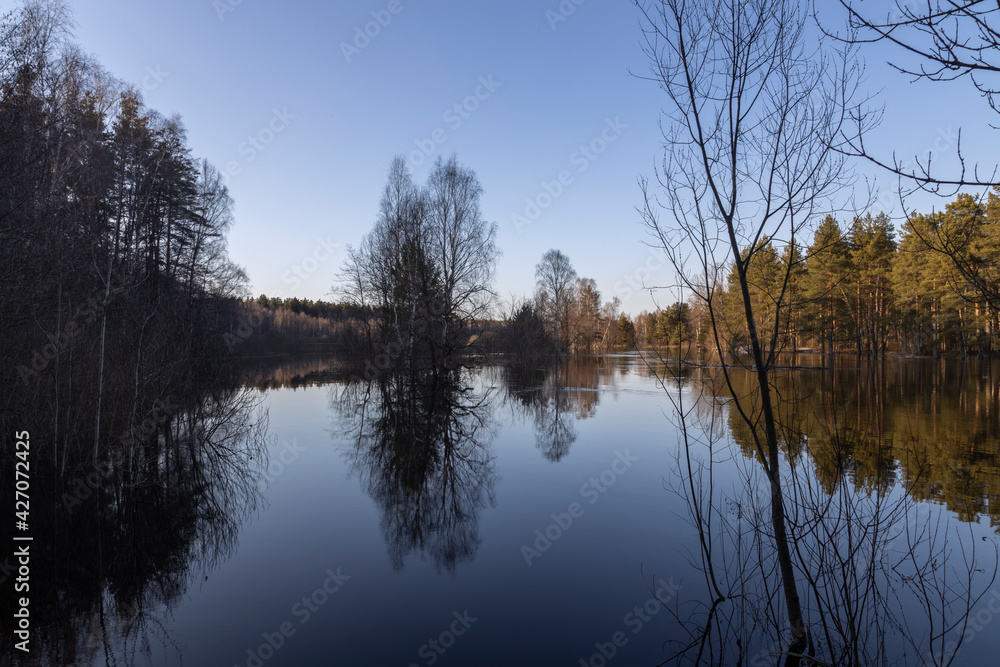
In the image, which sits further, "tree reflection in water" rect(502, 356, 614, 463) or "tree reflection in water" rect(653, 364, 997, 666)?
"tree reflection in water" rect(502, 356, 614, 463)

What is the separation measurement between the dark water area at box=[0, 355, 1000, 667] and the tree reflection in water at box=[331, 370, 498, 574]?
52 mm

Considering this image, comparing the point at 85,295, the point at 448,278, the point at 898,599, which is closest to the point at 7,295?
the point at 85,295

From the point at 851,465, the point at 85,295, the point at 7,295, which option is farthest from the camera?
the point at 85,295

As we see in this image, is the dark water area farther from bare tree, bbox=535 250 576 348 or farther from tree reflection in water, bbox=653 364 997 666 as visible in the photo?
bare tree, bbox=535 250 576 348

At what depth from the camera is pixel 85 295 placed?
8234 mm

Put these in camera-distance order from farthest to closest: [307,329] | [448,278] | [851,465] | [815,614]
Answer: [307,329]
[448,278]
[851,465]
[815,614]

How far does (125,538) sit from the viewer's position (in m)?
5.68

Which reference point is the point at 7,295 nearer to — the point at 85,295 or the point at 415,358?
the point at 85,295

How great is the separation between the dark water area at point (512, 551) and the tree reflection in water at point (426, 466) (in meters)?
0.05

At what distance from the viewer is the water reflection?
12.5 ft

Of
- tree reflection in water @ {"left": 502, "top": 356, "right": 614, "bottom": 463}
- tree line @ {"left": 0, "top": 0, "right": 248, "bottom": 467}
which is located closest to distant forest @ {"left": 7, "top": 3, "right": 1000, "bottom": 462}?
tree line @ {"left": 0, "top": 0, "right": 248, "bottom": 467}

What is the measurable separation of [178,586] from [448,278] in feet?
58.8

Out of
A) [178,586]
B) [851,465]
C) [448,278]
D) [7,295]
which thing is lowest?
[178,586]

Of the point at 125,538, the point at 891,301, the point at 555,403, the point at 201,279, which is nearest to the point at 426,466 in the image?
the point at 125,538
